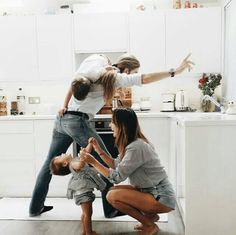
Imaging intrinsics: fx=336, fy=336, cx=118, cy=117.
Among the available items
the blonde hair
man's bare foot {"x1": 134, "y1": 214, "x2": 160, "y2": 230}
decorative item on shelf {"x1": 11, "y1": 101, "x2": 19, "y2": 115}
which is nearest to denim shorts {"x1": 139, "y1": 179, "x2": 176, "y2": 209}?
man's bare foot {"x1": 134, "y1": 214, "x2": 160, "y2": 230}

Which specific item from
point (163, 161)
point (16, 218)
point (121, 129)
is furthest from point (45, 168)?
point (163, 161)

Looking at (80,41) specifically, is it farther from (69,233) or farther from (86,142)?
(69,233)

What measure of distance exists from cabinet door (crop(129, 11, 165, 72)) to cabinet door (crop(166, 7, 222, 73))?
0.25ft

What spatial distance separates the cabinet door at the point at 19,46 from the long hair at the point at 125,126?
71.4 inches

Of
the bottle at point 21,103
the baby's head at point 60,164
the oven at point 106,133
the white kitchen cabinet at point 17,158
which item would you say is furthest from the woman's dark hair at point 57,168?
the bottle at point 21,103

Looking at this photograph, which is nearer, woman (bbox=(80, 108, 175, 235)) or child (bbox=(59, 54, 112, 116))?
woman (bbox=(80, 108, 175, 235))

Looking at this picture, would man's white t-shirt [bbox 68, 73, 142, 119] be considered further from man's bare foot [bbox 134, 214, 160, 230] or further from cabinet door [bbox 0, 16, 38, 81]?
cabinet door [bbox 0, 16, 38, 81]

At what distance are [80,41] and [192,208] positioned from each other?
88.4 inches

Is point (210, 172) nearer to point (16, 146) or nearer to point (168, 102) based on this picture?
point (168, 102)

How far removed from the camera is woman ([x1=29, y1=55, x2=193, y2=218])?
2461 mm

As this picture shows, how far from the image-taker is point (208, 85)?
3.63 metres

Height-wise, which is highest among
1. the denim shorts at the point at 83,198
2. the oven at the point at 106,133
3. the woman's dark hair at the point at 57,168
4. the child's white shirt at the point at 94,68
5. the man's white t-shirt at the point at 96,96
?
the child's white shirt at the point at 94,68

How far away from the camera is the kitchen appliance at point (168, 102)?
12.3ft

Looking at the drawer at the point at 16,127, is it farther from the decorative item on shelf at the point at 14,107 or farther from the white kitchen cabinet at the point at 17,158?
the decorative item on shelf at the point at 14,107
